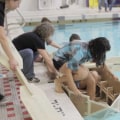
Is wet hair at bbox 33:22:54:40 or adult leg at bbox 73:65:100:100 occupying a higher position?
wet hair at bbox 33:22:54:40

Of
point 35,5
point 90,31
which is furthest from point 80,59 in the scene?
point 35,5

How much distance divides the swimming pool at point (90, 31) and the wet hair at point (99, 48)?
2849 mm

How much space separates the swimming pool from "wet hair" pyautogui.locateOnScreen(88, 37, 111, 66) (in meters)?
2.85

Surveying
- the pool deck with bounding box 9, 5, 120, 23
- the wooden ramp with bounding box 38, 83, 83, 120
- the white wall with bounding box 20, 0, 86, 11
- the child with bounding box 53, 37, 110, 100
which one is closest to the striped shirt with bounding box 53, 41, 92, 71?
the child with bounding box 53, 37, 110, 100

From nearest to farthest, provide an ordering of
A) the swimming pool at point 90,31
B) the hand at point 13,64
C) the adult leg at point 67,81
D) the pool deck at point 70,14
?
the hand at point 13,64
the adult leg at point 67,81
the swimming pool at point 90,31
the pool deck at point 70,14

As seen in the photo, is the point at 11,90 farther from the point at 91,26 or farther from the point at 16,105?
the point at 91,26

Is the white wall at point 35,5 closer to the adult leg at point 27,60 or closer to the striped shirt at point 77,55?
the adult leg at point 27,60

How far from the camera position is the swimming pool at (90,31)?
5.69 meters

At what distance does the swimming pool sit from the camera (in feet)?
18.7

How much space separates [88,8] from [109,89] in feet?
18.9

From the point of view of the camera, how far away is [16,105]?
7.64 ft

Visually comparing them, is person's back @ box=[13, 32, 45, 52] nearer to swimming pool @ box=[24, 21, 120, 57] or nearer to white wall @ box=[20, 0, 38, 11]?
swimming pool @ box=[24, 21, 120, 57]

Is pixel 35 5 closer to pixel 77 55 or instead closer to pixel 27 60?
pixel 27 60

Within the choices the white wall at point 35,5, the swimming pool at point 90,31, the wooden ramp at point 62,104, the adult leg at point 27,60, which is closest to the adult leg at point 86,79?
the wooden ramp at point 62,104
